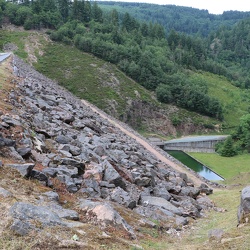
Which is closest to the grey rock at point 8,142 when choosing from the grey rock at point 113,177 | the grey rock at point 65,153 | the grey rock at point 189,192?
the grey rock at point 65,153

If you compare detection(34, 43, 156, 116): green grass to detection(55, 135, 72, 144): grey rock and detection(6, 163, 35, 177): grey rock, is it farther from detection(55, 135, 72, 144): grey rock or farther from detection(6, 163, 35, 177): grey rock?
detection(6, 163, 35, 177): grey rock

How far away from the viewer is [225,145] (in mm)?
59688

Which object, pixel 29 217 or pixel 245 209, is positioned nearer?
pixel 29 217

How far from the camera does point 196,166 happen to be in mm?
52375

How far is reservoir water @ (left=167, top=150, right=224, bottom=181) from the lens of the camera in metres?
44.2

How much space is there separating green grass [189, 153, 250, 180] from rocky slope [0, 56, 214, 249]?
28.3m

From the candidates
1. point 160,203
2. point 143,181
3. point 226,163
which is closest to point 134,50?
point 226,163

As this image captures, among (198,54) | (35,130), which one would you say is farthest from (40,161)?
(198,54)

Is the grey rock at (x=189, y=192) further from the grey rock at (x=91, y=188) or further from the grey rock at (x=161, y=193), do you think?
the grey rock at (x=91, y=188)

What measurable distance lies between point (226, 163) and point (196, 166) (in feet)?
17.5

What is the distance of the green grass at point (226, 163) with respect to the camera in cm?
4653

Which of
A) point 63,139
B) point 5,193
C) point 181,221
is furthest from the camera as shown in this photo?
point 63,139

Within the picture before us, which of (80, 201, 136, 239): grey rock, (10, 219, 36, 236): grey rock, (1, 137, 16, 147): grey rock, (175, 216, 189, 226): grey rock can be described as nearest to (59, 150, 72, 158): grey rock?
(1, 137, 16, 147): grey rock

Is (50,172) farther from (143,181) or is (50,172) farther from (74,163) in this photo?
(143,181)
